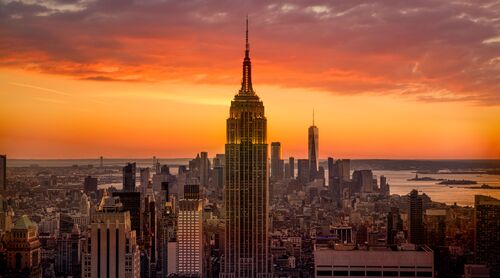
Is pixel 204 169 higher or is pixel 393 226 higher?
pixel 204 169

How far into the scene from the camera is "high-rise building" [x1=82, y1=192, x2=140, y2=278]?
720 cm

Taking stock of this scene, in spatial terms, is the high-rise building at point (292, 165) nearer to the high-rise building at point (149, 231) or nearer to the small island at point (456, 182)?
the high-rise building at point (149, 231)

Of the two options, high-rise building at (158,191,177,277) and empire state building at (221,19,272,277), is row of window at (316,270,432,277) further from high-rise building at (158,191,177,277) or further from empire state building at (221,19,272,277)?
empire state building at (221,19,272,277)

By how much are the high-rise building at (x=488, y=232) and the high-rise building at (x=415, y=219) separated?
552 mm

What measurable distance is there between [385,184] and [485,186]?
4.36 feet

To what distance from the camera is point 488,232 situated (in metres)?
6.70

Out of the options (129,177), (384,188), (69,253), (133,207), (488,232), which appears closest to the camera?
(488,232)

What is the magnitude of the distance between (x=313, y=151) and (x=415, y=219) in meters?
1.47

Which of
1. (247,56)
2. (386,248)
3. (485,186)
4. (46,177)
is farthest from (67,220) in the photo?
(485,186)

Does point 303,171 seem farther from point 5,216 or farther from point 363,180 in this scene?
point 5,216

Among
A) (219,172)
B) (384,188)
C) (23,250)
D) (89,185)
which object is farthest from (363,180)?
(219,172)

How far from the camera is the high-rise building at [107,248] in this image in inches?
283

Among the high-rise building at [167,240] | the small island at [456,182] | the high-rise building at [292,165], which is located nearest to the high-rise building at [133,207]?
the high-rise building at [167,240]

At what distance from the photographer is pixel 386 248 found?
6.92 metres
